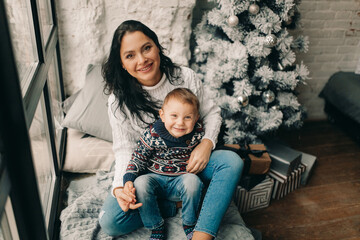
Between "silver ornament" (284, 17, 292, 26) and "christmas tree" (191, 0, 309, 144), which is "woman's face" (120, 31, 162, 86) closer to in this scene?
"christmas tree" (191, 0, 309, 144)

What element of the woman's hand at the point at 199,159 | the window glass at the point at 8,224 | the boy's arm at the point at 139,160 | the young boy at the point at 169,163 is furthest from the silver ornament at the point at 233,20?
the window glass at the point at 8,224

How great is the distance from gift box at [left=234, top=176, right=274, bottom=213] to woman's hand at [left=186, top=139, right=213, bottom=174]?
1.84 ft

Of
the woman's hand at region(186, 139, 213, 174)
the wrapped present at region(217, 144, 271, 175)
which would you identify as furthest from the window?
the wrapped present at region(217, 144, 271, 175)

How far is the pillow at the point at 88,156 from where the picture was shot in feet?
6.17

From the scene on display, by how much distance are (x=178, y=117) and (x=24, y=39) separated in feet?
2.43

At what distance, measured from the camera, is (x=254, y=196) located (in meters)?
1.96

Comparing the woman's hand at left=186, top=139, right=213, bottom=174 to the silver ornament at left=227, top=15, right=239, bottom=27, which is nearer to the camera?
the woman's hand at left=186, top=139, right=213, bottom=174

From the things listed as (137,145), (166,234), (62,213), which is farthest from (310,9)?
(62,213)

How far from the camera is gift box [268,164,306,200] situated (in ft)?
6.66

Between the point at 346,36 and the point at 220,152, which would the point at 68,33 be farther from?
the point at 346,36

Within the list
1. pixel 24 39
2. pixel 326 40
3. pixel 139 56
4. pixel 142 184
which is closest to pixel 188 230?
pixel 142 184

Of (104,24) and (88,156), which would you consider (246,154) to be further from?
(104,24)

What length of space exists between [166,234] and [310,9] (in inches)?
88.0

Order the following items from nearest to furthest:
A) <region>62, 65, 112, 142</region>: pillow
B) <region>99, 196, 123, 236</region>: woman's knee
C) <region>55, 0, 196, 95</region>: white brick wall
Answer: <region>99, 196, 123, 236</region>: woman's knee → <region>62, 65, 112, 142</region>: pillow → <region>55, 0, 196, 95</region>: white brick wall
